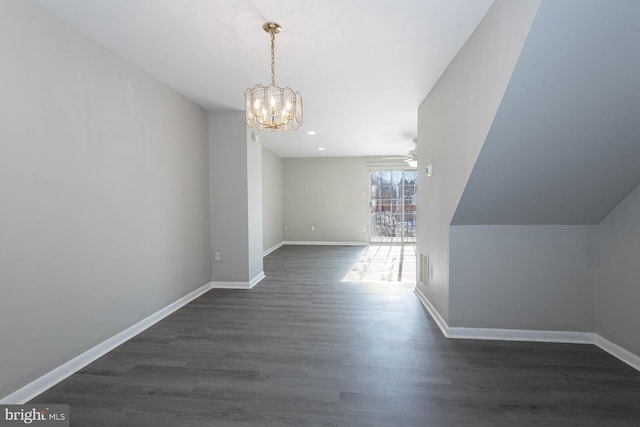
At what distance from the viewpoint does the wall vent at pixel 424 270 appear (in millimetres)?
3641

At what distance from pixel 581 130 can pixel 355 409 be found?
2084 millimetres

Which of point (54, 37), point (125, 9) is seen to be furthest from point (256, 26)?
point (54, 37)

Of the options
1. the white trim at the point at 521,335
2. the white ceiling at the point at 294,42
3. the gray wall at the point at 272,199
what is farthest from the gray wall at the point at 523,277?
the gray wall at the point at 272,199

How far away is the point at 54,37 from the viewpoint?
83.2 inches

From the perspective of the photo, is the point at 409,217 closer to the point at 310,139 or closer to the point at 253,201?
the point at 310,139

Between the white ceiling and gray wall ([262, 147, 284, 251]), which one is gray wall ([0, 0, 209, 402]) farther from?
gray wall ([262, 147, 284, 251])

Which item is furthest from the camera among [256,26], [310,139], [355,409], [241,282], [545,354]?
[310,139]

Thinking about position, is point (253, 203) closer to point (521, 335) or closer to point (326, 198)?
point (521, 335)

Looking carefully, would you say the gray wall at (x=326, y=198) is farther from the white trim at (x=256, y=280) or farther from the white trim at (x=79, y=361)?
the white trim at (x=79, y=361)

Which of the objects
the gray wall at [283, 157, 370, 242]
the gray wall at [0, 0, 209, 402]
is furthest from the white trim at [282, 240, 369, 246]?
the gray wall at [0, 0, 209, 402]

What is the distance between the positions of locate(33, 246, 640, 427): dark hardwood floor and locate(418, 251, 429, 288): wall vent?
20.9 inches

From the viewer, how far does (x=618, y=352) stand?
2.41 meters

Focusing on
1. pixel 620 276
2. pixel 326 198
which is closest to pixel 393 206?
pixel 326 198

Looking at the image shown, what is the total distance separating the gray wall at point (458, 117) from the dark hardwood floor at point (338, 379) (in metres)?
0.70
